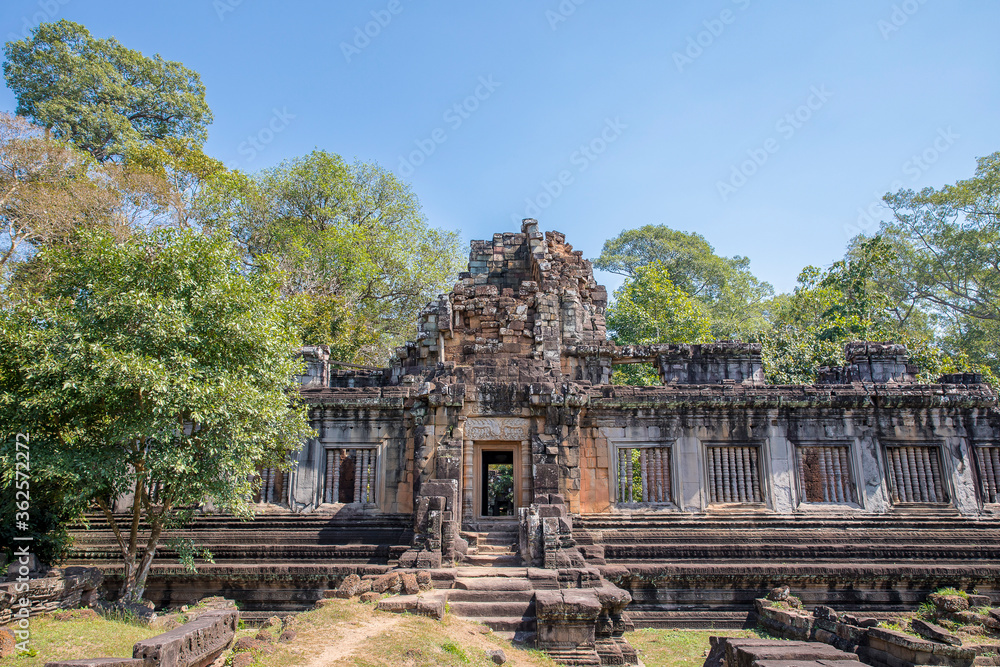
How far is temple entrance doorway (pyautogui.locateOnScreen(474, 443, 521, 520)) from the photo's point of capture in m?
11.7

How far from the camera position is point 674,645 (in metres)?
9.75

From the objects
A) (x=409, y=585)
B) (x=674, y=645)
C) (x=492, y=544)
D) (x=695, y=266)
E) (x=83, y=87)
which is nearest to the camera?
(x=409, y=585)

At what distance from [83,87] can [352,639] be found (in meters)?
25.8

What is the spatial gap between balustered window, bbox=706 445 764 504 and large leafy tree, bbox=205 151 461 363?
557 inches

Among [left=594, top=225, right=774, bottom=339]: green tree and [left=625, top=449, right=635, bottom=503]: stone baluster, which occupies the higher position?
[left=594, top=225, right=774, bottom=339]: green tree

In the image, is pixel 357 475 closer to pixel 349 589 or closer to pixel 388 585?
pixel 349 589

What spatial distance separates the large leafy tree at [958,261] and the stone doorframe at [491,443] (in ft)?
75.9

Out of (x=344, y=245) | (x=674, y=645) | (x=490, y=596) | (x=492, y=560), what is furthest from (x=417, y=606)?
(x=344, y=245)

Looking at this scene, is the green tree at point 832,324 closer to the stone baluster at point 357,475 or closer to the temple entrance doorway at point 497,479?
the temple entrance doorway at point 497,479

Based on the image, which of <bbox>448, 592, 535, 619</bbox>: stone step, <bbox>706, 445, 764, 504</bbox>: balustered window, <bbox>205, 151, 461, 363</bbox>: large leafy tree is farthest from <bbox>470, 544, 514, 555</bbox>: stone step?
<bbox>205, 151, 461, 363</bbox>: large leafy tree

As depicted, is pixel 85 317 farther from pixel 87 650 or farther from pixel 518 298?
pixel 518 298

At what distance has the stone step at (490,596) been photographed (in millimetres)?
9039

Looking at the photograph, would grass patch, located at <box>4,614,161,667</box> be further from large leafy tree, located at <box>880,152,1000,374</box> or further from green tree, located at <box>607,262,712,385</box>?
large leafy tree, located at <box>880,152,1000,374</box>

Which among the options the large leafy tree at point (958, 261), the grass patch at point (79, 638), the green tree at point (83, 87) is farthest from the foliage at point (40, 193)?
the large leafy tree at point (958, 261)
